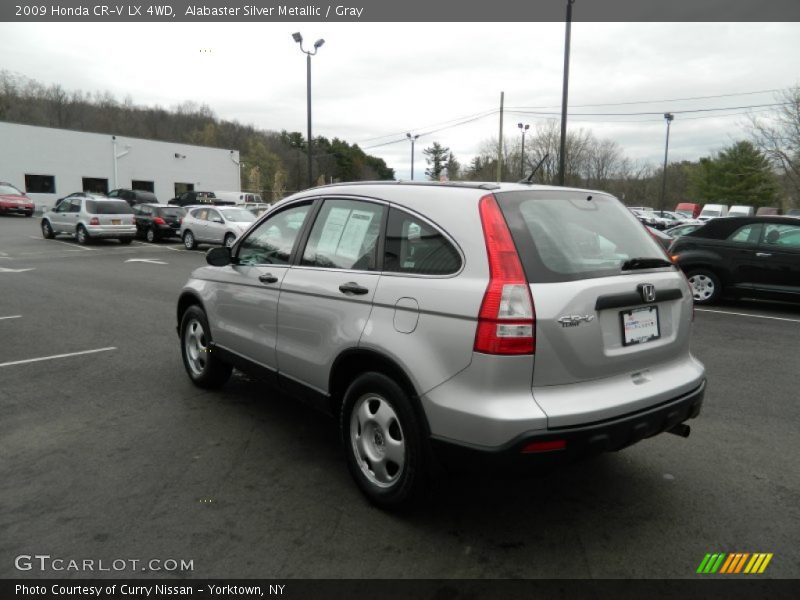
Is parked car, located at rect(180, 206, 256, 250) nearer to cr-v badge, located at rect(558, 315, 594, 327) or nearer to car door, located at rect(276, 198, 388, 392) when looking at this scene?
car door, located at rect(276, 198, 388, 392)

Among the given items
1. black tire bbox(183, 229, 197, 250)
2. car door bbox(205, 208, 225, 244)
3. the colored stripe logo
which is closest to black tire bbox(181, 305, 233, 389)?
the colored stripe logo

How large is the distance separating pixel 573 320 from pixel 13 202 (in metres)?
39.7

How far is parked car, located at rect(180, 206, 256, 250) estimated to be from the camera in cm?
2022

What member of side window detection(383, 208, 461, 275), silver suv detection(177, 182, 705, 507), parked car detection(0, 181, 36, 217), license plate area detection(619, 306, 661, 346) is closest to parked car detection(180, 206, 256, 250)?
silver suv detection(177, 182, 705, 507)

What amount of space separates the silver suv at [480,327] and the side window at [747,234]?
25.9ft

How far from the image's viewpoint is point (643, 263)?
321 centimetres

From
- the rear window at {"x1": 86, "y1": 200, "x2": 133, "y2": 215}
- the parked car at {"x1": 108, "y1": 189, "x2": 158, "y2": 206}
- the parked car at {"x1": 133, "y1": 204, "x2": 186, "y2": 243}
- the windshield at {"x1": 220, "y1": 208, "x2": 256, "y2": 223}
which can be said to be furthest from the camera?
the parked car at {"x1": 108, "y1": 189, "x2": 158, "y2": 206}

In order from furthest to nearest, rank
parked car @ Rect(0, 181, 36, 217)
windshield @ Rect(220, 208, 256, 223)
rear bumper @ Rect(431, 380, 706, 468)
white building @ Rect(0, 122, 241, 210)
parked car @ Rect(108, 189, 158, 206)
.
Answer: white building @ Rect(0, 122, 241, 210) → parked car @ Rect(108, 189, 158, 206) → parked car @ Rect(0, 181, 36, 217) → windshield @ Rect(220, 208, 256, 223) → rear bumper @ Rect(431, 380, 706, 468)

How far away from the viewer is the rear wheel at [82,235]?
72.3 ft

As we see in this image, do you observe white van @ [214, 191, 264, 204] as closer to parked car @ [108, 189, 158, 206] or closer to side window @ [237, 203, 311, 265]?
parked car @ [108, 189, 158, 206]

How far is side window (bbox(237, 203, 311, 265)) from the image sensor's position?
13.4 feet

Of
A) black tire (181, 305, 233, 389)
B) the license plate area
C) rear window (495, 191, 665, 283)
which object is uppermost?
rear window (495, 191, 665, 283)

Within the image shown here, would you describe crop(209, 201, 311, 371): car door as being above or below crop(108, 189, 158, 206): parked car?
below

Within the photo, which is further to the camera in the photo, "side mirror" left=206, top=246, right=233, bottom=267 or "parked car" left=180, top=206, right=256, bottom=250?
"parked car" left=180, top=206, right=256, bottom=250
